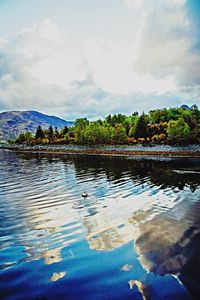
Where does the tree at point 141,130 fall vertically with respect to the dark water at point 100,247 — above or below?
above

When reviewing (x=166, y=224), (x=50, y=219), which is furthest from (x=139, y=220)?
(x=50, y=219)

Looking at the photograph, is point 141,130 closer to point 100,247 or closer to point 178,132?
point 178,132

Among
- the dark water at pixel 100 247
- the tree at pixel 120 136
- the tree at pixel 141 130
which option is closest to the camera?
the dark water at pixel 100 247

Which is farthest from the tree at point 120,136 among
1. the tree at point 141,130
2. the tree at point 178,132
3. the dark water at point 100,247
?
the dark water at point 100,247

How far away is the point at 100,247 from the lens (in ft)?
48.5

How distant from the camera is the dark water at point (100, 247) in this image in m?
10.7

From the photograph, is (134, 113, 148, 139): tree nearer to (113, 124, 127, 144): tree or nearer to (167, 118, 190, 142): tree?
(113, 124, 127, 144): tree

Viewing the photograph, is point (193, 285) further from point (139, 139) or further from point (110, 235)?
point (139, 139)

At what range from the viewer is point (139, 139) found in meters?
152

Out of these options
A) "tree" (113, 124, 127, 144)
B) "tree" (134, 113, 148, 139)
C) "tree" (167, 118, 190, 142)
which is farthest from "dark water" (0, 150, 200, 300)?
"tree" (113, 124, 127, 144)

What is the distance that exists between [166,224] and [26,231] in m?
10.1

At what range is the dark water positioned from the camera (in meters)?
10.7

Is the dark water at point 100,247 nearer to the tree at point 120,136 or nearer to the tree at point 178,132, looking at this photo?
the tree at point 178,132

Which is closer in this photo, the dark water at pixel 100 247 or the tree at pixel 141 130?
the dark water at pixel 100 247
